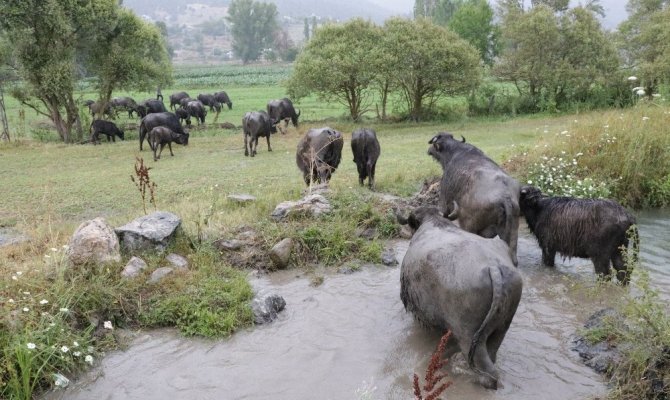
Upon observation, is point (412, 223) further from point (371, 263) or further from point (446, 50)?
point (446, 50)

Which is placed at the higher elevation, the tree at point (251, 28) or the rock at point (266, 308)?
the tree at point (251, 28)

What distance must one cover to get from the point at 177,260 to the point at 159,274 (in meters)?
0.50

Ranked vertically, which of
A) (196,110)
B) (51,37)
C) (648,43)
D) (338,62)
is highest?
(51,37)

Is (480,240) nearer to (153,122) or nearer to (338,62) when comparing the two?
(153,122)

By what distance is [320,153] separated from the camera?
1040 centimetres

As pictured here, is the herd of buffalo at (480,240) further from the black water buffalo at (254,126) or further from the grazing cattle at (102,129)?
the grazing cattle at (102,129)

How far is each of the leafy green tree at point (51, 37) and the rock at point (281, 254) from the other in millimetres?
15141

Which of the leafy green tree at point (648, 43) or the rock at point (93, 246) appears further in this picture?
the leafy green tree at point (648, 43)

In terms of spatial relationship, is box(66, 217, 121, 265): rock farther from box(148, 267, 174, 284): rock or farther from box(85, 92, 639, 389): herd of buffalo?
box(85, 92, 639, 389): herd of buffalo

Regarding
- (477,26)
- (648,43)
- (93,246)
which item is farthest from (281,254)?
(477,26)

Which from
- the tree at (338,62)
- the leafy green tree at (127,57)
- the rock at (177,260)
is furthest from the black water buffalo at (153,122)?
the rock at (177,260)

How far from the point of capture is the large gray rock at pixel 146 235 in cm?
679

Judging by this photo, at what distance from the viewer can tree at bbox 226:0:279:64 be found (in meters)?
109

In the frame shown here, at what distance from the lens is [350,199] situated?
874 centimetres
